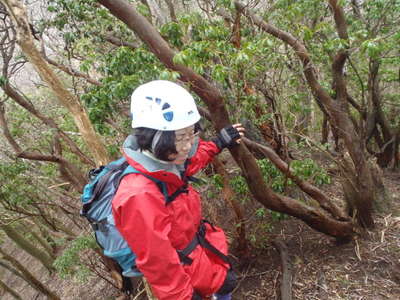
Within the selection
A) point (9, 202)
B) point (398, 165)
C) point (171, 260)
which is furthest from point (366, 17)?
point (9, 202)

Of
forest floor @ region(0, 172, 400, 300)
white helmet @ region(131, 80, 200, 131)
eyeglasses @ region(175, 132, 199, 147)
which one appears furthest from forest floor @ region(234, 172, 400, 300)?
white helmet @ region(131, 80, 200, 131)

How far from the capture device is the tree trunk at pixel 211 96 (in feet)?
8.37

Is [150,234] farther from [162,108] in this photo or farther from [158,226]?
[162,108]

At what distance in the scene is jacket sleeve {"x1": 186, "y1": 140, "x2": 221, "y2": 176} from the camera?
2484 millimetres

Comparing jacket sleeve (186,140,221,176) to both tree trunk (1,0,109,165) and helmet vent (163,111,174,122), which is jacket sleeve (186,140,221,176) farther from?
tree trunk (1,0,109,165)

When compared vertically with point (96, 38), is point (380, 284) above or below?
below

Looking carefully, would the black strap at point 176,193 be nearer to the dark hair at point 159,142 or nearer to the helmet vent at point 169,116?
the dark hair at point 159,142

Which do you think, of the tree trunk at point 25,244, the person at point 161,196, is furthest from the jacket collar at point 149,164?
the tree trunk at point 25,244

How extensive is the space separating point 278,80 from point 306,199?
2282 mm

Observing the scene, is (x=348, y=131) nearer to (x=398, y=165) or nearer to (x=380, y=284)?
(x=380, y=284)

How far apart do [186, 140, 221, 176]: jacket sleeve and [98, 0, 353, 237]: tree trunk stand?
25 centimetres

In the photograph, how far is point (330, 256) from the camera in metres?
3.89

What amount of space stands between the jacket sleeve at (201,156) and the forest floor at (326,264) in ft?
6.16

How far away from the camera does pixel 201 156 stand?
257cm
